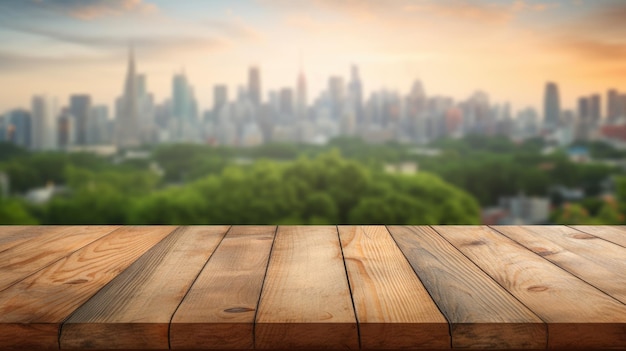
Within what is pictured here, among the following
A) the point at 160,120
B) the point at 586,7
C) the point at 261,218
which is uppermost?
the point at 586,7

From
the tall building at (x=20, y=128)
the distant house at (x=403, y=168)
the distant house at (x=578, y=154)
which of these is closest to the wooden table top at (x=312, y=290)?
the tall building at (x=20, y=128)

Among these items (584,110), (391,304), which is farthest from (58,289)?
(584,110)

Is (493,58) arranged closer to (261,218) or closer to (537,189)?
(537,189)

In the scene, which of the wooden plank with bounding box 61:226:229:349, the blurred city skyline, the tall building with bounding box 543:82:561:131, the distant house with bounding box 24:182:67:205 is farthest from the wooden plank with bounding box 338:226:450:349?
the distant house with bounding box 24:182:67:205

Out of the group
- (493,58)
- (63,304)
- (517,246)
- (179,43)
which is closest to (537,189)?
(493,58)

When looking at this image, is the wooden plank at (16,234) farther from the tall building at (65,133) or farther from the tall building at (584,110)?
the tall building at (584,110)

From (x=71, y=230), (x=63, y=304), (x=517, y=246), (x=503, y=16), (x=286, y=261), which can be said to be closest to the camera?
(x=63, y=304)
